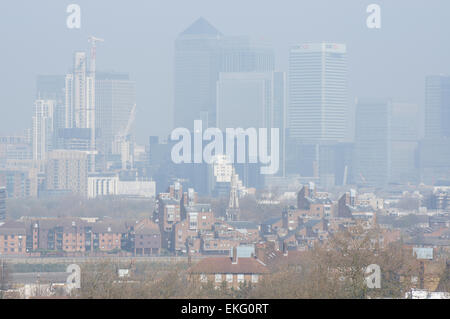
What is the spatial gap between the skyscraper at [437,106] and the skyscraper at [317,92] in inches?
246

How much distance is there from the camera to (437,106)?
6406 centimetres

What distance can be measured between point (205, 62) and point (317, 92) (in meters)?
9.36

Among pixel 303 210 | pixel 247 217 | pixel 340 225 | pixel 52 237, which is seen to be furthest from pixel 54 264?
pixel 247 217

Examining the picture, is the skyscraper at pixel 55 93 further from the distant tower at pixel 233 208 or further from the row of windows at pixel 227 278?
the row of windows at pixel 227 278

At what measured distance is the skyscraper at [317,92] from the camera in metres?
68.7

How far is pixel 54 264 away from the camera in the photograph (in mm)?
20844

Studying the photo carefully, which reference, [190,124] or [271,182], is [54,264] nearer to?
[271,182]

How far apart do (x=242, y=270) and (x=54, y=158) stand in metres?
38.2

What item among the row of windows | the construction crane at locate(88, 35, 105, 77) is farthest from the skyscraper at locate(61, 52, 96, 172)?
the row of windows

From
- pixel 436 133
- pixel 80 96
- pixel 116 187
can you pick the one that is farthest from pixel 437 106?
pixel 116 187

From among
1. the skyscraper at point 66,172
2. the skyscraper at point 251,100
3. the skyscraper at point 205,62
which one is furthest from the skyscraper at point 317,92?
the skyscraper at point 66,172

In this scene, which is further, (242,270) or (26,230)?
(26,230)

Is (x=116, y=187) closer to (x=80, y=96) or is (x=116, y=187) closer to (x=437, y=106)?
(x=80, y=96)
